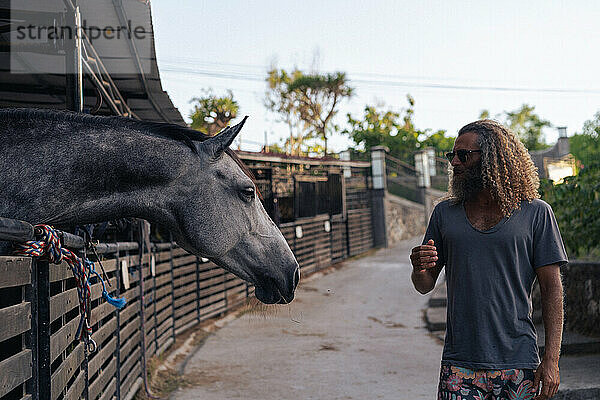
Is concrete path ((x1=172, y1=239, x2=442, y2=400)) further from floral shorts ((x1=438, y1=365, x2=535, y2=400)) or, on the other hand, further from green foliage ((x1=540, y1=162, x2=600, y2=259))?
green foliage ((x1=540, y1=162, x2=600, y2=259))

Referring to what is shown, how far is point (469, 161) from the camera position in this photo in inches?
106

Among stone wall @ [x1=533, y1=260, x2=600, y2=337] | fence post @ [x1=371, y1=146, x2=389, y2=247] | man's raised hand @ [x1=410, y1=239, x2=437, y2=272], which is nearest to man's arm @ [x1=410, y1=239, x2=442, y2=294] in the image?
man's raised hand @ [x1=410, y1=239, x2=437, y2=272]

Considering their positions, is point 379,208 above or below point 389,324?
above

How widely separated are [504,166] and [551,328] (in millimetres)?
711

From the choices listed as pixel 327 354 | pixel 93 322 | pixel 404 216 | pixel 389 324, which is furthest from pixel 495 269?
pixel 404 216

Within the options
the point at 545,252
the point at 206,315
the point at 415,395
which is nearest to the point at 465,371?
the point at 545,252

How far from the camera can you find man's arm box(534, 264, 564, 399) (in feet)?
7.75

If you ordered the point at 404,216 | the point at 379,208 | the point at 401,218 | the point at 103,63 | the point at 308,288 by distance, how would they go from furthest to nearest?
1. the point at 404,216
2. the point at 401,218
3. the point at 379,208
4. the point at 308,288
5. the point at 103,63

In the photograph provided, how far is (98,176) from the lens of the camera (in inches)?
93.3

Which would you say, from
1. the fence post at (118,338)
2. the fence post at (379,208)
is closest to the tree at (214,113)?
the fence post at (379,208)

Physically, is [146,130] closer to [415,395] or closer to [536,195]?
[536,195]

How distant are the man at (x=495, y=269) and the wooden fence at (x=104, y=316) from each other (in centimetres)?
98

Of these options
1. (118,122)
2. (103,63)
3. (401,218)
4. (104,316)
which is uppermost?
(103,63)

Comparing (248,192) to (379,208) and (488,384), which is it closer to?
(488,384)
